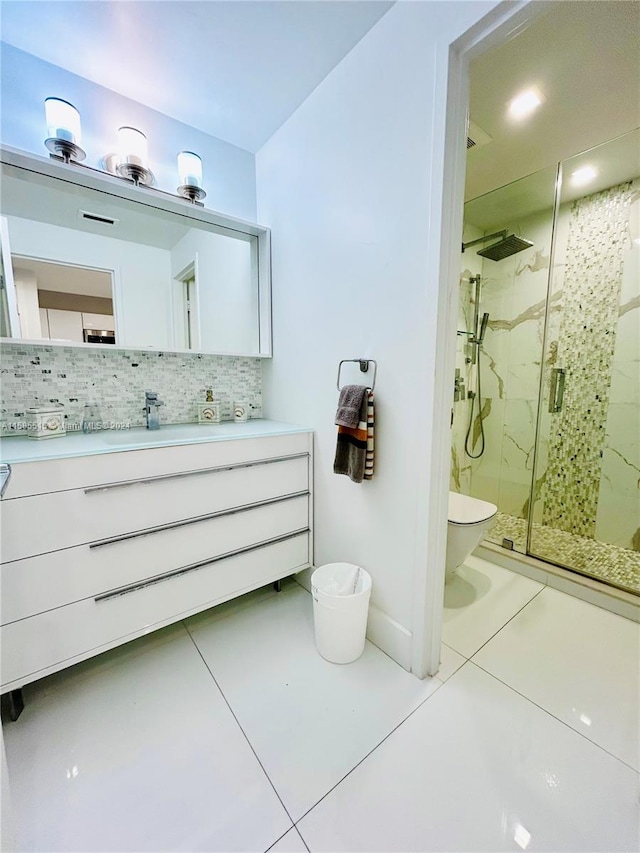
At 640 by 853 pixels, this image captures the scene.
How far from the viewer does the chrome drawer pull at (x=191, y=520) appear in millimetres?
1190

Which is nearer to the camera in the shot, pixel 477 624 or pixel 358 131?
pixel 358 131

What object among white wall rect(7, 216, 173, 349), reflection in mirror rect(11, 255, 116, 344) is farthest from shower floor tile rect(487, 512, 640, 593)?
reflection in mirror rect(11, 255, 116, 344)

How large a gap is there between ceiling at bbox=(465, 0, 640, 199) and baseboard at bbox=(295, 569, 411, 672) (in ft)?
6.51

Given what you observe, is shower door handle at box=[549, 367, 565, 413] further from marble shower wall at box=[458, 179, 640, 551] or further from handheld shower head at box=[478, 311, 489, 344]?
handheld shower head at box=[478, 311, 489, 344]

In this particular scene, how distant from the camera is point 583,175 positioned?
75.3 inches

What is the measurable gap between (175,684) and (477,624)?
52.2 inches

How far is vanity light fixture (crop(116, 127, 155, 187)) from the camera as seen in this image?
1.47 metres

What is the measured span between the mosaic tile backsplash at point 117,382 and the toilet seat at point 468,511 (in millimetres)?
1273

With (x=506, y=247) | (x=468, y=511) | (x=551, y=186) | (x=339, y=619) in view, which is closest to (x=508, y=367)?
Answer: (x=506, y=247)

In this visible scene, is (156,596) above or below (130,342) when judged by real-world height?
below

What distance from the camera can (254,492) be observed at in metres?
1.52

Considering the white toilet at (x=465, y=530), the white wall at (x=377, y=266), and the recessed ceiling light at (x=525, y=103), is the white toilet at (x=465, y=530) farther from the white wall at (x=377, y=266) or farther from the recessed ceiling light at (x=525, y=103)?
the recessed ceiling light at (x=525, y=103)

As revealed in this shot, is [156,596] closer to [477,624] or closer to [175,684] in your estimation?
[175,684]

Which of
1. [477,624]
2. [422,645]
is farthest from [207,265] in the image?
[477,624]
